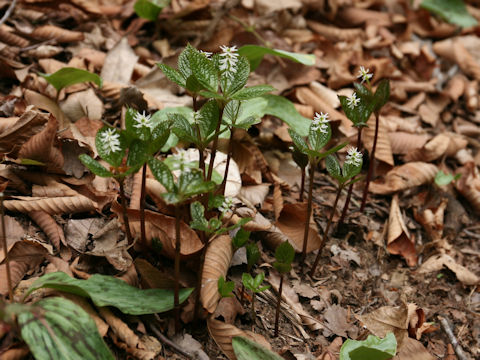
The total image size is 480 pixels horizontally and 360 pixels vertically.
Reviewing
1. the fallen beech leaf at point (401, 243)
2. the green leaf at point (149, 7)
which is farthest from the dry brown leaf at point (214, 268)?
the green leaf at point (149, 7)

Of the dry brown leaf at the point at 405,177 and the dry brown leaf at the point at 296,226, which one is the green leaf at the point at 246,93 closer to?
the dry brown leaf at the point at 296,226

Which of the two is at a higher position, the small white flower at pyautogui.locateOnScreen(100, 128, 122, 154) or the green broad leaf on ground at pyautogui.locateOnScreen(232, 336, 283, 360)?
the small white flower at pyautogui.locateOnScreen(100, 128, 122, 154)

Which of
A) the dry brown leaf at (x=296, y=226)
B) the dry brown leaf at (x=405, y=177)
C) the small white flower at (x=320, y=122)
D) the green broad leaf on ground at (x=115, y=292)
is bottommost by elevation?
the dry brown leaf at (x=405, y=177)

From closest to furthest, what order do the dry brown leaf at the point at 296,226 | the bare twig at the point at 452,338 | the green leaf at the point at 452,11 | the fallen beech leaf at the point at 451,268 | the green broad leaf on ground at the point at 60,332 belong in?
the green broad leaf on ground at the point at 60,332
the bare twig at the point at 452,338
the dry brown leaf at the point at 296,226
the fallen beech leaf at the point at 451,268
the green leaf at the point at 452,11

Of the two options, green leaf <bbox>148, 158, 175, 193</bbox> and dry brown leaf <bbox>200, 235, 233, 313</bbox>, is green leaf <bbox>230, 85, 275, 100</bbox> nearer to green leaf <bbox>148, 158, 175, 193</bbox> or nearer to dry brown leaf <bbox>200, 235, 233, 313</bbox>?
green leaf <bbox>148, 158, 175, 193</bbox>

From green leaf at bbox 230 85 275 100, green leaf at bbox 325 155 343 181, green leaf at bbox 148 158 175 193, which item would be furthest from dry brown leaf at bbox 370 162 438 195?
green leaf at bbox 148 158 175 193

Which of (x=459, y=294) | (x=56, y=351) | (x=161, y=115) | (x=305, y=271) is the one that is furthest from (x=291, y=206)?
(x=56, y=351)
